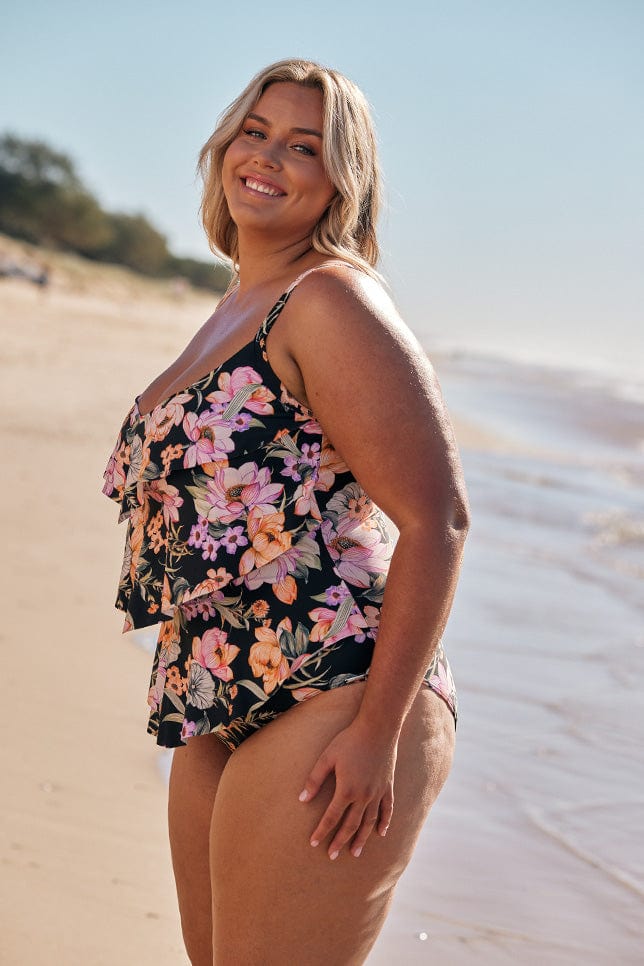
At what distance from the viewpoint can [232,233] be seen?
240 centimetres

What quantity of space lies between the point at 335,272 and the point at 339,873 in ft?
3.13

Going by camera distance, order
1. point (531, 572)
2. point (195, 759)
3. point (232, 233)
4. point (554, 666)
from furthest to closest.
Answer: point (531, 572) → point (554, 666) → point (232, 233) → point (195, 759)

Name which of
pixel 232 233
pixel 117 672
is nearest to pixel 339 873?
pixel 232 233

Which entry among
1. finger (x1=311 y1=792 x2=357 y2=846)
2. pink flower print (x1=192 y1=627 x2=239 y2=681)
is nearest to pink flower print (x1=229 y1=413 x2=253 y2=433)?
pink flower print (x1=192 y1=627 x2=239 y2=681)

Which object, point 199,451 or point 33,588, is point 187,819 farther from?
point 33,588

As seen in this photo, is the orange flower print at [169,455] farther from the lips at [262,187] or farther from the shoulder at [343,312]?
A: the lips at [262,187]

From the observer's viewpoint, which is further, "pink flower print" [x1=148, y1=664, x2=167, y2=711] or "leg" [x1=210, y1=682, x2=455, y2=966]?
"pink flower print" [x1=148, y1=664, x2=167, y2=711]

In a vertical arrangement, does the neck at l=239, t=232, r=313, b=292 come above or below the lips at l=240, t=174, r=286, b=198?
below

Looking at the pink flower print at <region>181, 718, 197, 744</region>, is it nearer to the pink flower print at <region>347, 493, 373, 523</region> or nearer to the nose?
the pink flower print at <region>347, 493, 373, 523</region>

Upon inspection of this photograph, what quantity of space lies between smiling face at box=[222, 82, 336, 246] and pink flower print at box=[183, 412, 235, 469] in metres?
0.44

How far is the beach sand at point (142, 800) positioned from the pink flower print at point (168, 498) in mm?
1501

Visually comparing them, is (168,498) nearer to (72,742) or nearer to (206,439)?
(206,439)

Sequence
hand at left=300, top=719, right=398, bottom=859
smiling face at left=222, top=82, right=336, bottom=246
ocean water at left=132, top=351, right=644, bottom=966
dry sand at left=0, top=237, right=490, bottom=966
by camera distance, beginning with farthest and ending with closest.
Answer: ocean water at left=132, top=351, right=644, bottom=966 < dry sand at left=0, top=237, right=490, bottom=966 < smiling face at left=222, top=82, right=336, bottom=246 < hand at left=300, top=719, right=398, bottom=859

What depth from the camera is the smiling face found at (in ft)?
6.38
